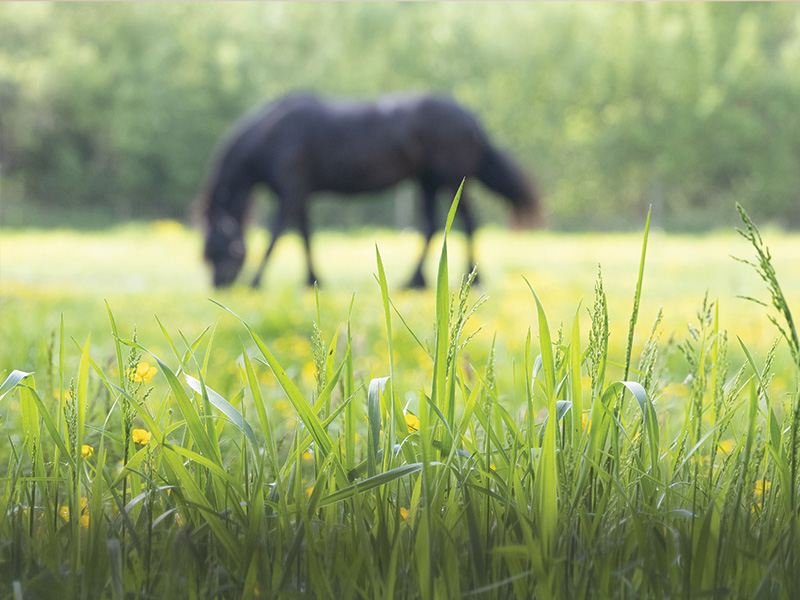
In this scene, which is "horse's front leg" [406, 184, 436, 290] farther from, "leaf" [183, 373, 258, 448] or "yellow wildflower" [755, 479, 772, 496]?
"leaf" [183, 373, 258, 448]

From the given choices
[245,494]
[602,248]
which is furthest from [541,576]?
[602,248]

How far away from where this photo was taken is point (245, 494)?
1050 millimetres

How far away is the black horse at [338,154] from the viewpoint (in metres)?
8.23

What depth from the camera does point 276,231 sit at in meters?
8.00

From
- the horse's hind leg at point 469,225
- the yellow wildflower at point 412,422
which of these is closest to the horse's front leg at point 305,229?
the horse's hind leg at point 469,225

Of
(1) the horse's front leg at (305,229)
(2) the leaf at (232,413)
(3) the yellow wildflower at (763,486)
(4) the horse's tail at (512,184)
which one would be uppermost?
(4) the horse's tail at (512,184)

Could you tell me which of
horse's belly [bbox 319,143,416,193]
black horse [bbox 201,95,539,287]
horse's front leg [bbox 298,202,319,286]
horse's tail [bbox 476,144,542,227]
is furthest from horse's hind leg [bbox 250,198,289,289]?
horse's tail [bbox 476,144,542,227]

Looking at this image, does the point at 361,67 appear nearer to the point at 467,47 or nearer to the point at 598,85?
the point at 467,47

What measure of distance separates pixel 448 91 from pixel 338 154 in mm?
25050

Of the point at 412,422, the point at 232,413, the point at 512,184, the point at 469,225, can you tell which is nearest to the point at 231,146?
the point at 469,225

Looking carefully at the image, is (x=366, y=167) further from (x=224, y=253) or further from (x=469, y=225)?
(x=224, y=253)

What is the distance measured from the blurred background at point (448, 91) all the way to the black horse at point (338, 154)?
1829 centimetres

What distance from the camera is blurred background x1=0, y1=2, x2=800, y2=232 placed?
27.5 metres

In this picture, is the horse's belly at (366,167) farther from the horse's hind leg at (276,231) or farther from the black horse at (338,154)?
the horse's hind leg at (276,231)
